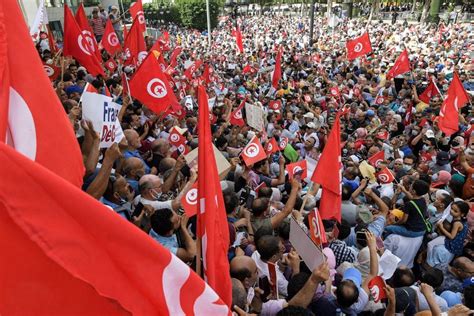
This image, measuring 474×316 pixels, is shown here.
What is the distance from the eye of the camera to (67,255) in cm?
151

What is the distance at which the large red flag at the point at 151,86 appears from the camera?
242 inches

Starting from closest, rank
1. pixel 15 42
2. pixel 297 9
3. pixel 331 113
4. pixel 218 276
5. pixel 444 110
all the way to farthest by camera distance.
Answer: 1. pixel 15 42
2. pixel 218 276
3. pixel 444 110
4. pixel 331 113
5. pixel 297 9

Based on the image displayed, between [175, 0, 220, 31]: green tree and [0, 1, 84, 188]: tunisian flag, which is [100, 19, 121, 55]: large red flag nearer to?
[0, 1, 84, 188]: tunisian flag

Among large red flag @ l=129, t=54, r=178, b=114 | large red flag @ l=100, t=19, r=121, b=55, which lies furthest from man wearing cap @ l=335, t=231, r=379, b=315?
large red flag @ l=100, t=19, r=121, b=55

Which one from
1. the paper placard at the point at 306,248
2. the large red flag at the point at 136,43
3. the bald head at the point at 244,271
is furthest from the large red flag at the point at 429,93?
the bald head at the point at 244,271

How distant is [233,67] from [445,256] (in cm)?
1453

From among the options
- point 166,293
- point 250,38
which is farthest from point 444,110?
point 250,38

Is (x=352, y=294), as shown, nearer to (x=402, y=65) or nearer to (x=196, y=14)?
(x=402, y=65)

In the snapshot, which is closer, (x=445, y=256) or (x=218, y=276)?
(x=218, y=276)

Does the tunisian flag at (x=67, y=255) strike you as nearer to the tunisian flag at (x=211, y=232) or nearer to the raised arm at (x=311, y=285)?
the tunisian flag at (x=211, y=232)

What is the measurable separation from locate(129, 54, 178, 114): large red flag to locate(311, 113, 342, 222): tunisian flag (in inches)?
113

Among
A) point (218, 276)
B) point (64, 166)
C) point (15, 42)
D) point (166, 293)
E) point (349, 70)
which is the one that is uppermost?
point (15, 42)

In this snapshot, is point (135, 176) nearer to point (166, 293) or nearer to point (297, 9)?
point (166, 293)

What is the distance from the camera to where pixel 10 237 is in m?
1.51
